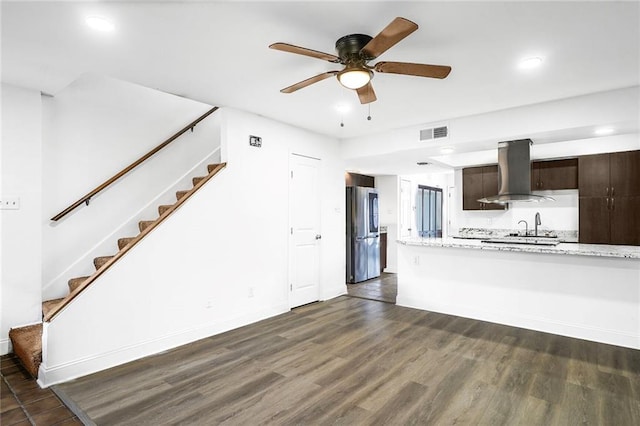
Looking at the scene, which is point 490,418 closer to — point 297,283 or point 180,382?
point 180,382

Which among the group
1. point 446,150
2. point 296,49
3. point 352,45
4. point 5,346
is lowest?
point 5,346

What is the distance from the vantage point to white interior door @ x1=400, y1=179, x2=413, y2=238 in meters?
7.83

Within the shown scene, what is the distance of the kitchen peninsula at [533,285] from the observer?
11.5 feet

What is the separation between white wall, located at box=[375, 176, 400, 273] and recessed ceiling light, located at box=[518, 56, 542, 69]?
4894 millimetres

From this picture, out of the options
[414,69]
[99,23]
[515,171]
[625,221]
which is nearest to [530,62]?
[414,69]

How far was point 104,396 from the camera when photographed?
2.46 meters

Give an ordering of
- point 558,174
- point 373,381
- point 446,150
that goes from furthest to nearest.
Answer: point 558,174, point 446,150, point 373,381

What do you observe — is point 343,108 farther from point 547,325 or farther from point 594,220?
point 594,220

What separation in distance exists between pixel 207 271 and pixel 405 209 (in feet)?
17.8

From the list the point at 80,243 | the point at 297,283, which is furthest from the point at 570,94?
the point at 80,243

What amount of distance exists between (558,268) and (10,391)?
17.2 ft

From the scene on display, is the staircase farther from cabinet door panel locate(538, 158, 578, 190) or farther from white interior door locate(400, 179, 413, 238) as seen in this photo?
cabinet door panel locate(538, 158, 578, 190)

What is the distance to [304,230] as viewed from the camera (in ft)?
16.3

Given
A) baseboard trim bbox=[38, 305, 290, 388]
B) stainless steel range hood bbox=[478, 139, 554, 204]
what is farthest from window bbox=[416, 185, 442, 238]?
baseboard trim bbox=[38, 305, 290, 388]
